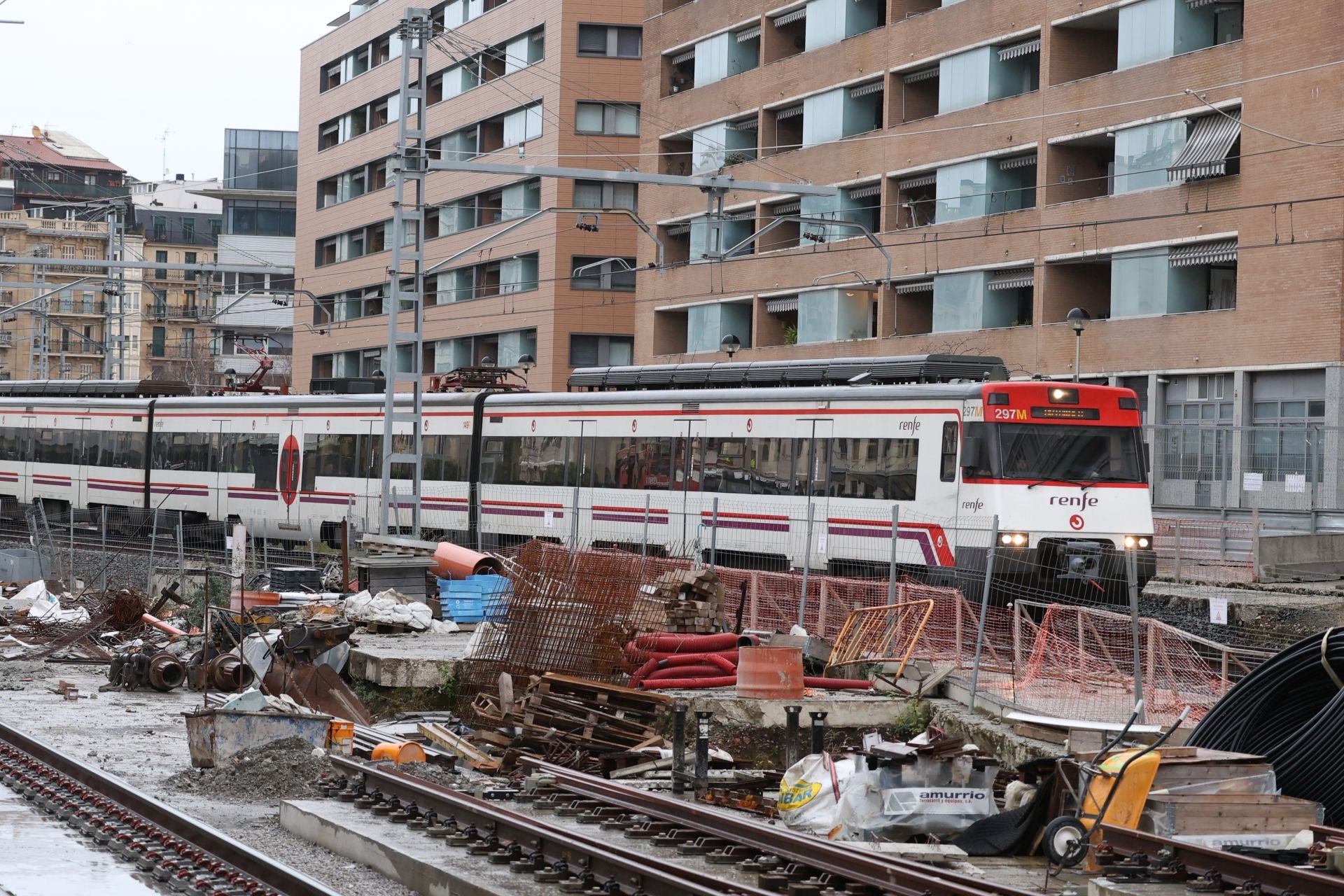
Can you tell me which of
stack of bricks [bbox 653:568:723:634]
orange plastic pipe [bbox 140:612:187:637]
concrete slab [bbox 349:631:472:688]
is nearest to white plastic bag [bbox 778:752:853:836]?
stack of bricks [bbox 653:568:723:634]

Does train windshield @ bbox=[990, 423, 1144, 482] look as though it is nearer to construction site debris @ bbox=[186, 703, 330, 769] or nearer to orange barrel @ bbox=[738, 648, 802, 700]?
orange barrel @ bbox=[738, 648, 802, 700]

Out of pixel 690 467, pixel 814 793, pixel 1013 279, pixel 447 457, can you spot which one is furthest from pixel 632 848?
pixel 1013 279

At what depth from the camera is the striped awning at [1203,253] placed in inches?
1457

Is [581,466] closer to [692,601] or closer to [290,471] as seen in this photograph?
[290,471]

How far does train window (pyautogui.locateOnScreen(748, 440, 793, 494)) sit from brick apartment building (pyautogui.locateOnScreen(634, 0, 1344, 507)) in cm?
643

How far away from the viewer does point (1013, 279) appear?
4297 centimetres

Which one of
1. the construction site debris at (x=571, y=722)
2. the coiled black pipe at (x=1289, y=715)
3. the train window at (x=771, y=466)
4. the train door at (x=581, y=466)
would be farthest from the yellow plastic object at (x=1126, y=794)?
the train door at (x=581, y=466)

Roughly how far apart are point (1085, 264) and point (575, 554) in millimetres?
26193

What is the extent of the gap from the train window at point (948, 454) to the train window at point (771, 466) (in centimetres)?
323

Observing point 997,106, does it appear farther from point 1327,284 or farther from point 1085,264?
point 1327,284

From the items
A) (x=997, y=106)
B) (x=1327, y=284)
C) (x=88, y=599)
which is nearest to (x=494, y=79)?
(x=997, y=106)

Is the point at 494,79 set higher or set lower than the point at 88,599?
higher

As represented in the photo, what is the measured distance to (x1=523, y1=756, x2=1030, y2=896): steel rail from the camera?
31.1ft

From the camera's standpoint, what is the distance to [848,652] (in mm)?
18266
